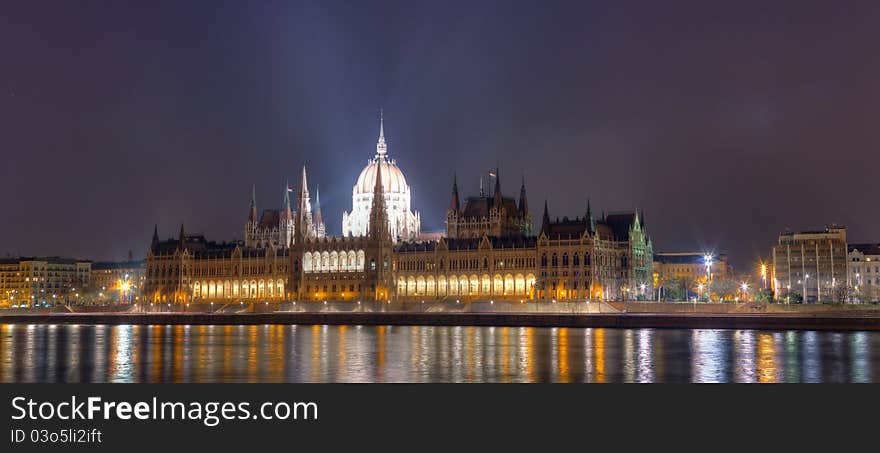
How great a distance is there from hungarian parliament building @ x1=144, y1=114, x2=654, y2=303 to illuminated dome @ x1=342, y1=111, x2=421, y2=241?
0.21 metres

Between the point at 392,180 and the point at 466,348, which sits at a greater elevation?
the point at 392,180

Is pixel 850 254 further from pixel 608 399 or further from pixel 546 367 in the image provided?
pixel 608 399

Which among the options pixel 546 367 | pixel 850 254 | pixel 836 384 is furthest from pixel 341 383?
pixel 850 254

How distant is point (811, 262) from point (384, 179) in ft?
226

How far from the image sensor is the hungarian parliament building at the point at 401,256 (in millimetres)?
143250

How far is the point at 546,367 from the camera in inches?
2149

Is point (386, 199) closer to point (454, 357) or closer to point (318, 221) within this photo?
point (318, 221)

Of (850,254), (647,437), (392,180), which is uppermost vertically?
(392,180)

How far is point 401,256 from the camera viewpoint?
158875 millimetres

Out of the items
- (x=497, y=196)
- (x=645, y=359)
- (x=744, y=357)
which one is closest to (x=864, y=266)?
(x=497, y=196)

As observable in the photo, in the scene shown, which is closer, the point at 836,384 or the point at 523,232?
the point at 836,384

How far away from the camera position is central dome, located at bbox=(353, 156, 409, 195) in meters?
176

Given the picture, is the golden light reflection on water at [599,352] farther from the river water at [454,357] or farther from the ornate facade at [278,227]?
the ornate facade at [278,227]

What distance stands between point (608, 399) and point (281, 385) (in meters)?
15.0
